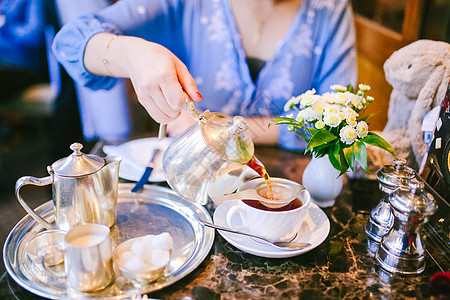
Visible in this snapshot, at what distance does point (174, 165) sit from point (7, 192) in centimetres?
80

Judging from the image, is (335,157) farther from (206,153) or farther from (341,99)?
(206,153)

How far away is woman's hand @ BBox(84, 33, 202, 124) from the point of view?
91 centimetres

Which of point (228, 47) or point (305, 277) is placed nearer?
point (305, 277)

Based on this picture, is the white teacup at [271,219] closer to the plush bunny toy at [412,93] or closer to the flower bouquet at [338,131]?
the flower bouquet at [338,131]

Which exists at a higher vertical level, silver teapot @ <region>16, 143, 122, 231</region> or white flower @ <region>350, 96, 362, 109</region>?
white flower @ <region>350, 96, 362, 109</region>

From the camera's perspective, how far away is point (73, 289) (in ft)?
2.38

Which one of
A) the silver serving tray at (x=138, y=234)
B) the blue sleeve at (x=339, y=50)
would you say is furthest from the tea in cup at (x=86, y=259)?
the blue sleeve at (x=339, y=50)

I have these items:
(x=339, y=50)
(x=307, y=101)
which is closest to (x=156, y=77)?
(x=307, y=101)

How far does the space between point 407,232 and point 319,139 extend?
29 centimetres

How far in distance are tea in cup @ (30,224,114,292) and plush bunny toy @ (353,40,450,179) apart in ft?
2.83

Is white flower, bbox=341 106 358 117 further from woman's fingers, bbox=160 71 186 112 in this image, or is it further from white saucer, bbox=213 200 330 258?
woman's fingers, bbox=160 71 186 112

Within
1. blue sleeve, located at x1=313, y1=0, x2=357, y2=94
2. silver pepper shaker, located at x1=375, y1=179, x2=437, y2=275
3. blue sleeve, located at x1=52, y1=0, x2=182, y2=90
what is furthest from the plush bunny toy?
blue sleeve, located at x1=52, y1=0, x2=182, y2=90

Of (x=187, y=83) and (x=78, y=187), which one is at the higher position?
(x=187, y=83)

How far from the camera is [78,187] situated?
824mm
